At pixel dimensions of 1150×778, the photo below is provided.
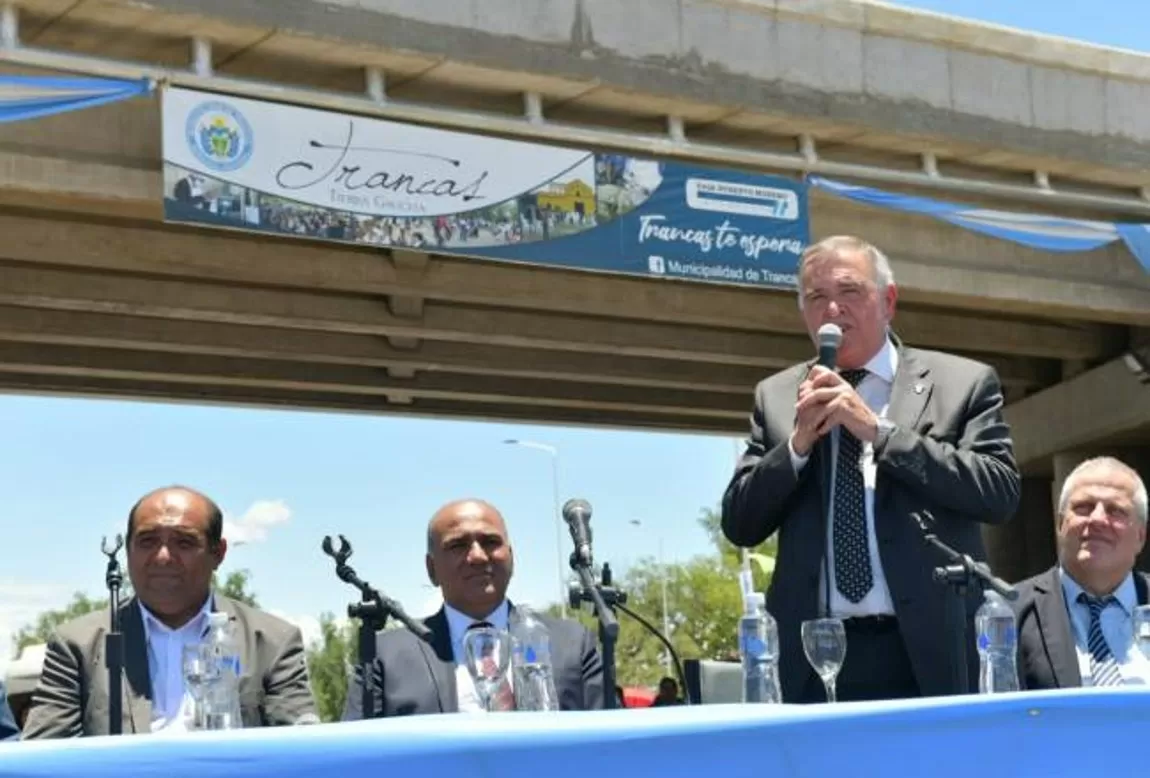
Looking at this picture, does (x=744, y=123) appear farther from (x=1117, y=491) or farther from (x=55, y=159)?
(x=1117, y=491)

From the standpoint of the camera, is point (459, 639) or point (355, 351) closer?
point (459, 639)

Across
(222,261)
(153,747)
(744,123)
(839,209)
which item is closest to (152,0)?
(222,261)

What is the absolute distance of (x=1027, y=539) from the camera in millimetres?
26750

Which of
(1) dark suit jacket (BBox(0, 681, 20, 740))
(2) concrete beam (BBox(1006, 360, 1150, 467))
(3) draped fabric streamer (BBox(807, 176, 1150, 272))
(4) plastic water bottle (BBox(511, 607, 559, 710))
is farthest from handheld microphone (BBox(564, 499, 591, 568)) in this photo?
(2) concrete beam (BBox(1006, 360, 1150, 467))

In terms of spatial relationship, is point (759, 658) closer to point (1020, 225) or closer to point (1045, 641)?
point (1045, 641)

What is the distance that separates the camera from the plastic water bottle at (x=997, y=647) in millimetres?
3770

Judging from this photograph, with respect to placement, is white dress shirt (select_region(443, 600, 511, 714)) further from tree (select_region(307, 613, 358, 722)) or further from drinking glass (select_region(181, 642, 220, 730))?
tree (select_region(307, 613, 358, 722))

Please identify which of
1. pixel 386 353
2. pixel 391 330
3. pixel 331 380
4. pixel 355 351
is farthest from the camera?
pixel 331 380

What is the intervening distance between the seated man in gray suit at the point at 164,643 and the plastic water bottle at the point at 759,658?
1476 mm

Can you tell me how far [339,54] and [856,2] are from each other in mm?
5127

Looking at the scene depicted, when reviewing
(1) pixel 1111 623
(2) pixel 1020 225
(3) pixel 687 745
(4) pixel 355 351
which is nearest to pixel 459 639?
(1) pixel 1111 623

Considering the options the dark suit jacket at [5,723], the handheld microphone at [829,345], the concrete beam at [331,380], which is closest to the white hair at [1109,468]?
the handheld microphone at [829,345]

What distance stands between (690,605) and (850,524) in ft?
235

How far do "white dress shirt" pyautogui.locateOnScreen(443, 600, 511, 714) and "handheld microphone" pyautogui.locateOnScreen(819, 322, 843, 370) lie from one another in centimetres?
164
